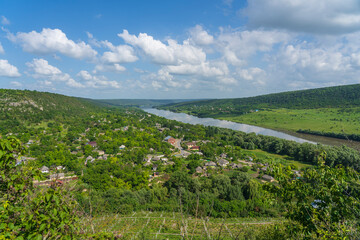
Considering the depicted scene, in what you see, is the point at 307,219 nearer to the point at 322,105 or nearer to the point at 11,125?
the point at 11,125

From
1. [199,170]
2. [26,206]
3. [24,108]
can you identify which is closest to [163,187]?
[199,170]

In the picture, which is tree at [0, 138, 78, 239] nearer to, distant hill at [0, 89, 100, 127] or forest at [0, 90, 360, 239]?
forest at [0, 90, 360, 239]

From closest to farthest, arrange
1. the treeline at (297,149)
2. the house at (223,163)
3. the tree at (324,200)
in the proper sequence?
1. the tree at (324,200)
2. the treeline at (297,149)
3. the house at (223,163)

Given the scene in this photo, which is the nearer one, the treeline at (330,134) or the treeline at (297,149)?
the treeline at (297,149)

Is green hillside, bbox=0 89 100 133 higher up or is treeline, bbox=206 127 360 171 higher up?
green hillside, bbox=0 89 100 133

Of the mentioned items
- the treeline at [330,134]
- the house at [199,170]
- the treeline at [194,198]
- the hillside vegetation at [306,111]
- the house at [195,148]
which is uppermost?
the hillside vegetation at [306,111]

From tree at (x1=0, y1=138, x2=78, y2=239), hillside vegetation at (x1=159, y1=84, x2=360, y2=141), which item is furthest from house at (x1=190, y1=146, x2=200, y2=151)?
hillside vegetation at (x1=159, y1=84, x2=360, y2=141)

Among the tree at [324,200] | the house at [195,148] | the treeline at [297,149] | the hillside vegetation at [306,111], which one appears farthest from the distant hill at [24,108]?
the hillside vegetation at [306,111]

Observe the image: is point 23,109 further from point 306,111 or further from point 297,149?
point 306,111

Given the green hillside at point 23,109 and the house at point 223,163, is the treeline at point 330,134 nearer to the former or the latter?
the house at point 223,163
